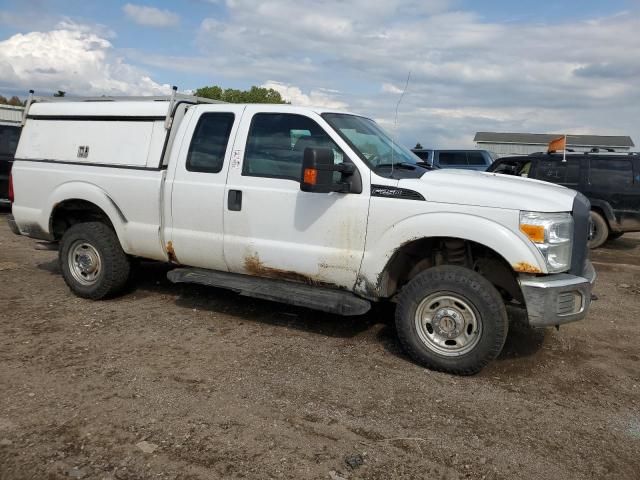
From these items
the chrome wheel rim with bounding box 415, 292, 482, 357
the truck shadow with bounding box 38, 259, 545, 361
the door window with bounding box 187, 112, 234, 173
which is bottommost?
the truck shadow with bounding box 38, 259, 545, 361

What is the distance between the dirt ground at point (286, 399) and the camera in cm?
308

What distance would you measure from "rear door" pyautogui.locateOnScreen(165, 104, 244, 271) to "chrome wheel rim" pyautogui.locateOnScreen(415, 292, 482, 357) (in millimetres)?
1916

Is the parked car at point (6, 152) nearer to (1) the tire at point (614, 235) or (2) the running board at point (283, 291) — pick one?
(2) the running board at point (283, 291)

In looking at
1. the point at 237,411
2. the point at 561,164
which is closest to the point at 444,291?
the point at 237,411

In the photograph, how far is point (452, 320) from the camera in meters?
4.27

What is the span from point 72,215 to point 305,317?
2.88 metres

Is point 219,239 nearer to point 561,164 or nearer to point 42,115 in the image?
point 42,115

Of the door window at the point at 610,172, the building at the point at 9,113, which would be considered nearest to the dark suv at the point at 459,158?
the door window at the point at 610,172

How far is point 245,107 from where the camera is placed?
5.16m

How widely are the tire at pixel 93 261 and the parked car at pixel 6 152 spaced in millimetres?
6641

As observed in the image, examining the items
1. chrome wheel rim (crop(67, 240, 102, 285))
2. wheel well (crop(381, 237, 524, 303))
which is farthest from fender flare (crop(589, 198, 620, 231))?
chrome wheel rim (crop(67, 240, 102, 285))

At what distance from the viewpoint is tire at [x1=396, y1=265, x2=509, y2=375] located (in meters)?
4.12

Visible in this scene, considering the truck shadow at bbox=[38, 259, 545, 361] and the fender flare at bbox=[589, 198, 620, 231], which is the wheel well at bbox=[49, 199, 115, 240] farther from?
the fender flare at bbox=[589, 198, 620, 231]

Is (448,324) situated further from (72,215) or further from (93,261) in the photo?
(72,215)
